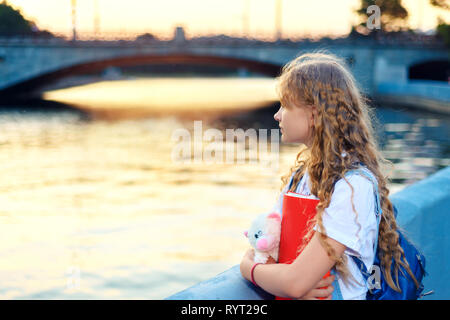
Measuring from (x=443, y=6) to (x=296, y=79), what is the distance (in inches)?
1613

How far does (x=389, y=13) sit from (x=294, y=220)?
182 ft

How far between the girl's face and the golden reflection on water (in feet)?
14.1

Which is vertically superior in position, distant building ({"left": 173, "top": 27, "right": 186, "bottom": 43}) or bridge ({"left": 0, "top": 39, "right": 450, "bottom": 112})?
distant building ({"left": 173, "top": 27, "right": 186, "bottom": 43})

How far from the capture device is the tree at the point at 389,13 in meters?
52.1

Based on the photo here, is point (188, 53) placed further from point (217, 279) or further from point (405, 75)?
point (217, 279)

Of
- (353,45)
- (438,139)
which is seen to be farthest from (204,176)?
(353,45)

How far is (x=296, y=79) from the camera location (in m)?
1.77

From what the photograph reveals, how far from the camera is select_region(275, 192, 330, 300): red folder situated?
5.59ft

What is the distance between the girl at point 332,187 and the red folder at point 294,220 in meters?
0.04

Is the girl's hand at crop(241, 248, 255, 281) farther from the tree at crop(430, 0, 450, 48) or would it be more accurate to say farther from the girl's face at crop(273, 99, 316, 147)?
the tree at crop(430, 0, 450, 48)

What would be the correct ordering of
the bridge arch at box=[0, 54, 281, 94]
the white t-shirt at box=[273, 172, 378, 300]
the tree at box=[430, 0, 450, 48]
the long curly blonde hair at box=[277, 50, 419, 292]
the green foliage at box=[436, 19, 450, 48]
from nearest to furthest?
the white t-shirt at box=[273, 172, 378, 300], the long curly blonde hair at box=[277, 50, 419, 292], the bridge arch at box=[0, 54, 281, 94], the tree at box=[430, 0, 450, 48], the green foliage at box=[436, 19, 450, 48]

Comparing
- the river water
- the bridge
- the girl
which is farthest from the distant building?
the girl

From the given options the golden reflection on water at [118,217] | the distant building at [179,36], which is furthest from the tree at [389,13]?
the golden reflection on water at [118,217]

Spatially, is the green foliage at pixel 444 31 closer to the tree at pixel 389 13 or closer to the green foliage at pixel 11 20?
the tree at pixel 389 13
